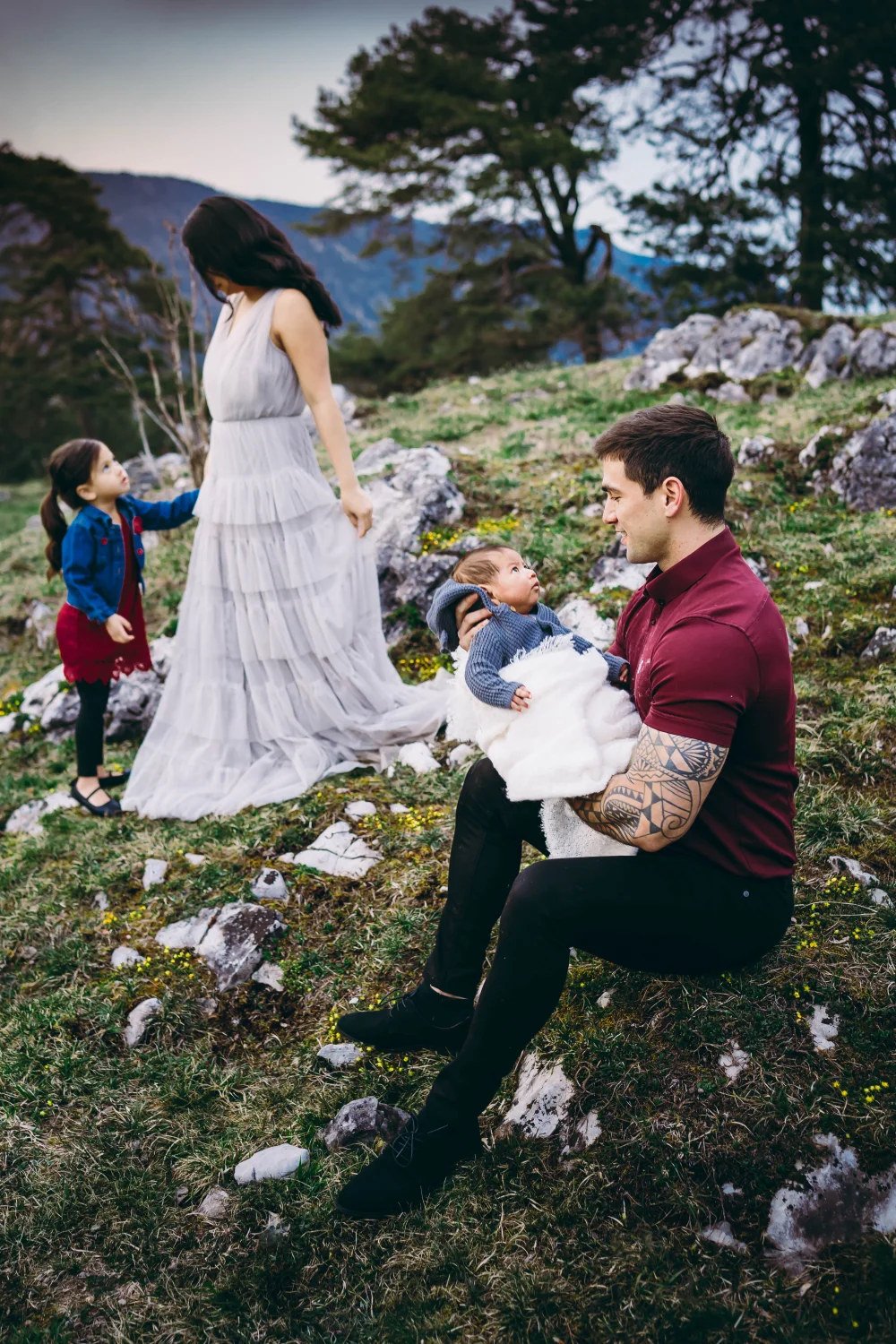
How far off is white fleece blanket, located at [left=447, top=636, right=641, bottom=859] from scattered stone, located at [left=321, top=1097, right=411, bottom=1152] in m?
1.00

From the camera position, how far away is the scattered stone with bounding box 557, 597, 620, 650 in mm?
4707

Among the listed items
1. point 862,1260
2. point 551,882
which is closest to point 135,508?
point 551,882

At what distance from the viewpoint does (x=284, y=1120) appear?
2674mm

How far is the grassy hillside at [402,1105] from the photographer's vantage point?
2.06 m

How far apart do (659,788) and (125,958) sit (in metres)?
2.44

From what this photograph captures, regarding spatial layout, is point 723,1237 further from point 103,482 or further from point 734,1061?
point 103,482

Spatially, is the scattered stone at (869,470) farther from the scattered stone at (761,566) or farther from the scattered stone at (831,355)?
the scattered stone at (831,355)

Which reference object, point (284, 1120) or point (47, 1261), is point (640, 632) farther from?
point (47, 1261)

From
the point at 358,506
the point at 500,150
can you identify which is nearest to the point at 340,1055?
the point at 358,506

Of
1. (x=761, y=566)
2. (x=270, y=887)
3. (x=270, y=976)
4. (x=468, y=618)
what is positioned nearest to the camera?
(x=468, y=618)

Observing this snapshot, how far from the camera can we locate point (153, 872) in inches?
152

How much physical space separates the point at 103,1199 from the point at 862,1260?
2.01 metres

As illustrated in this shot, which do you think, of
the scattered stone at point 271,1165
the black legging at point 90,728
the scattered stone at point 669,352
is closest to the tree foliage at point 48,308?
the scattered stone at point 669,352

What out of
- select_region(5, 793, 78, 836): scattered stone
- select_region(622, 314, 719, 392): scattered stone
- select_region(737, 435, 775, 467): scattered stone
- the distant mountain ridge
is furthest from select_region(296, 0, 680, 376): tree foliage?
select_region(5, 793, 78, 836): scattered stone
